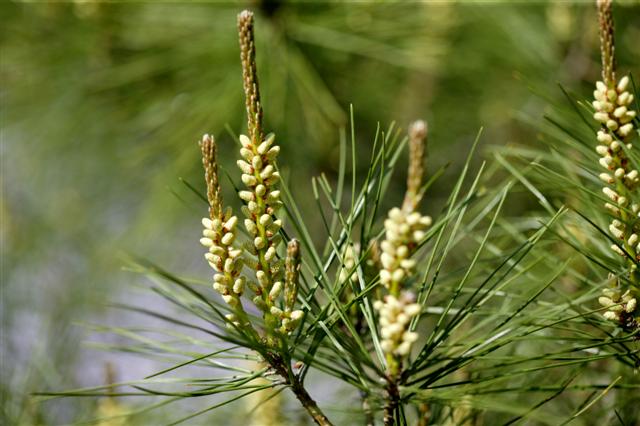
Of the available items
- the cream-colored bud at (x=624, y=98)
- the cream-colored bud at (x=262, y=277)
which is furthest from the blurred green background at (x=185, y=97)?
the cream-colored bud at (x=262, y=277)

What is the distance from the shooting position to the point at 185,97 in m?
1.36

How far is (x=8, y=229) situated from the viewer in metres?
2.02

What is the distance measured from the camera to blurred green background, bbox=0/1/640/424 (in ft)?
4.29

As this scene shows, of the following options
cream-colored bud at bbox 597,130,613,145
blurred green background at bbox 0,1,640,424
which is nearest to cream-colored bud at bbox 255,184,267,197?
cream-colored bud at bbox 597,130,613,145

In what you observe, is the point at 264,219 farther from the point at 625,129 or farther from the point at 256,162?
the point at 625,129

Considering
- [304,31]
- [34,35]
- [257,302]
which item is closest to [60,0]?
[34,35]

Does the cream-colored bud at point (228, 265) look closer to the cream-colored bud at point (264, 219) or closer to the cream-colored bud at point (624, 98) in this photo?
A: the cream-colored bud at point (264, 219)

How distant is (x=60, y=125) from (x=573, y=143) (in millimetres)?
1116

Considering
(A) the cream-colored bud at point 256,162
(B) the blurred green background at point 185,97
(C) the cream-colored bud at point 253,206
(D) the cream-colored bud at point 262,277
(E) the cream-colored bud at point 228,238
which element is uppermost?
(B) the blurred green background at point 185,97

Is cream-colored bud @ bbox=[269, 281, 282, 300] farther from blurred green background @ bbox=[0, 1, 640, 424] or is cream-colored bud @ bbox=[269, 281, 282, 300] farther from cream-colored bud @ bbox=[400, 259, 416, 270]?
blurred green background @ bbox=[0, 1, 640, 424]

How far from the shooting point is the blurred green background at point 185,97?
131 cm

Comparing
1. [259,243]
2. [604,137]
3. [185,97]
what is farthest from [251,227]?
[185,97]

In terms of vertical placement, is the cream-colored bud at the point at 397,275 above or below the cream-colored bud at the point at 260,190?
below

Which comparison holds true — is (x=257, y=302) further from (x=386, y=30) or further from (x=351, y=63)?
(x=351, y=63)
